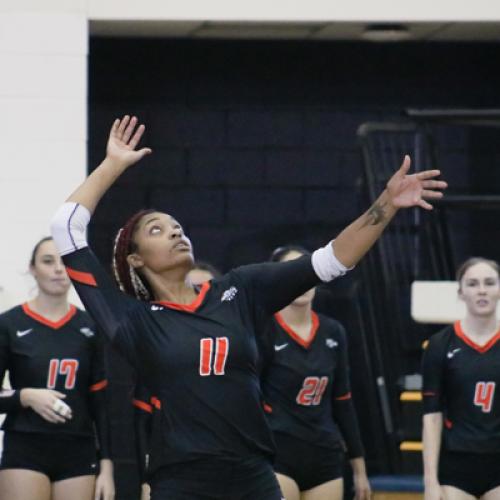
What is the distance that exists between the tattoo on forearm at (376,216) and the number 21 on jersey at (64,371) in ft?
9.35

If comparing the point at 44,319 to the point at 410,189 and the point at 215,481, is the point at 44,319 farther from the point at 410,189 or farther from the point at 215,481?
the point at 410,189

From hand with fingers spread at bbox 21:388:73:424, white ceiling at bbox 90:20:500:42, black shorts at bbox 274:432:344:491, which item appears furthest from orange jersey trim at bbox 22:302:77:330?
white ceiling at bbox 90:20:500:42

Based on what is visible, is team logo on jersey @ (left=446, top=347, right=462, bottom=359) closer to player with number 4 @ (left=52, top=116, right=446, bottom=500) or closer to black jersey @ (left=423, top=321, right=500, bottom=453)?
black jersey @ (left=423, top=321, right=500, bottom=453)

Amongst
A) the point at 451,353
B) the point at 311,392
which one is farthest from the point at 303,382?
the point at 451,353

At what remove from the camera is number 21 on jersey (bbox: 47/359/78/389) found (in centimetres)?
637

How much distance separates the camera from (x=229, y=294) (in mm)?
4102

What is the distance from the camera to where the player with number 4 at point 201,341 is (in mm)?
3967

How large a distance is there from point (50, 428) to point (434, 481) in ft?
5.63

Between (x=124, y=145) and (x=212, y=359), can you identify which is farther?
(x=124, y=145)

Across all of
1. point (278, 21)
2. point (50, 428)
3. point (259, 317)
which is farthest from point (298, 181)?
point (259, 317)

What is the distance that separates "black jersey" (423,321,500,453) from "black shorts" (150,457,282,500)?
8.24 feet

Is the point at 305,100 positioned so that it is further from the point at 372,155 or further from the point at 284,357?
the point at 284,357

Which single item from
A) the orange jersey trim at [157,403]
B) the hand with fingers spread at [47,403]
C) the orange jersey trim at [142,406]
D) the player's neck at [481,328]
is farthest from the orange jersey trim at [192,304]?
the player's neck at [481,328]

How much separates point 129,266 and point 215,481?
2.35 ft
